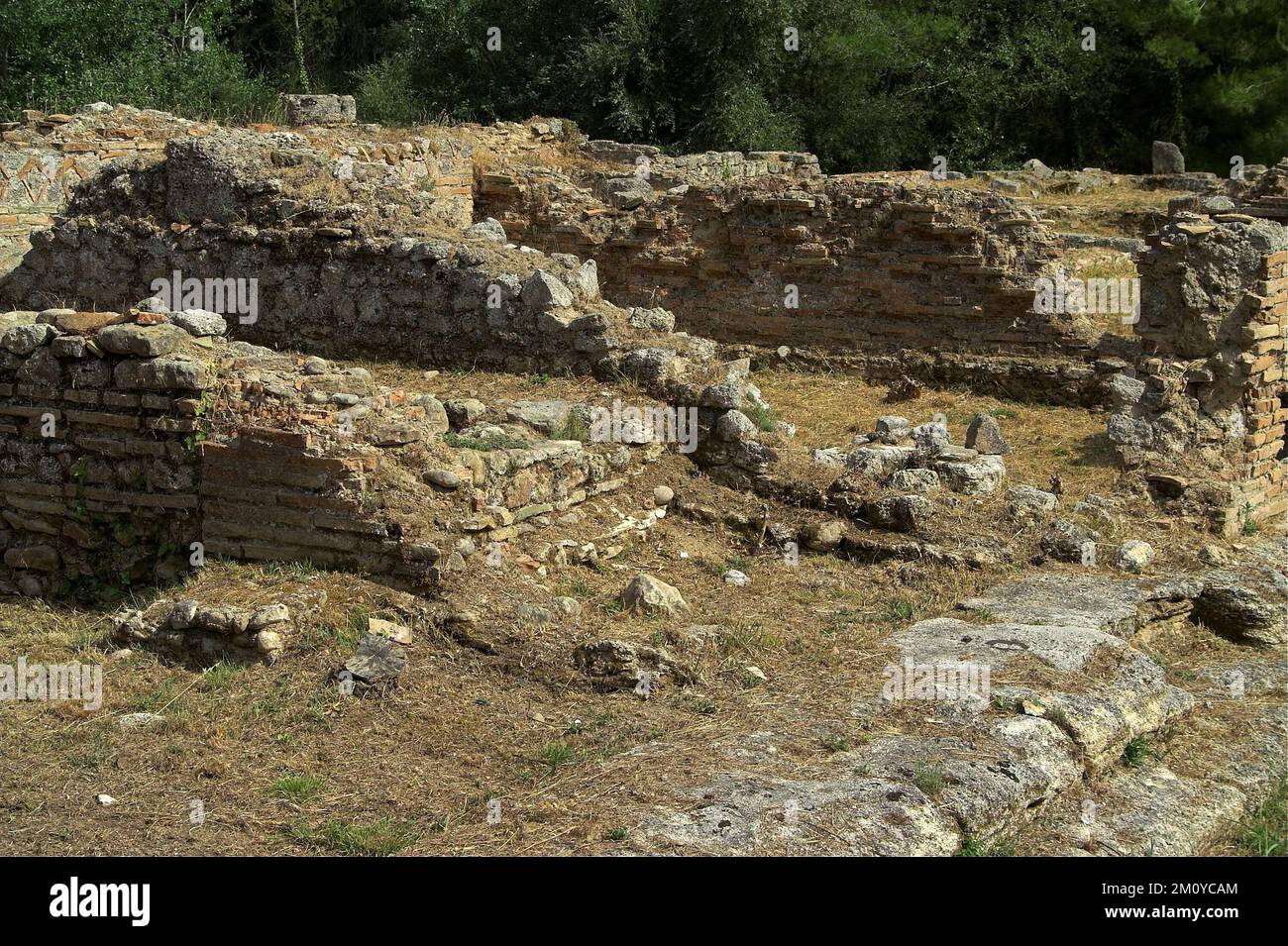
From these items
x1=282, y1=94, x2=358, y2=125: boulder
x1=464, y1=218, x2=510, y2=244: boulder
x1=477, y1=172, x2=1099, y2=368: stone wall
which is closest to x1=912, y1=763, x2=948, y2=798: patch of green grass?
x1=464, y1=218, x2=510, y2=244: boulder

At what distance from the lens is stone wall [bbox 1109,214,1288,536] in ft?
28.4

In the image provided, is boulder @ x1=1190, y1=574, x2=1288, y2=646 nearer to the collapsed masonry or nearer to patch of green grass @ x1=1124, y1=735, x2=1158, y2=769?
the collapsed masonry

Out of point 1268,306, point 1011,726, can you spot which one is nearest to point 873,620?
point 1011,726

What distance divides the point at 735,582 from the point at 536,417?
1.59 metres

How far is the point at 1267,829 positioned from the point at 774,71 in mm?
18986

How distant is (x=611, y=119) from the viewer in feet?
70.3

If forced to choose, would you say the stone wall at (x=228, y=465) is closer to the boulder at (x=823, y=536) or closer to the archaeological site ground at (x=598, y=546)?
the archaeological site ground at (x=598, y=546)

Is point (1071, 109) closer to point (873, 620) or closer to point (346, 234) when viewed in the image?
point (346, 234)

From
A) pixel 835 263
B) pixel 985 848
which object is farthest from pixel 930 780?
pixel 835 263

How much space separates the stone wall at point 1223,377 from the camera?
8648mm

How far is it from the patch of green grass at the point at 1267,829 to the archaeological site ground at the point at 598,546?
24 mm

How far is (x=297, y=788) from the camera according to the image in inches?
201

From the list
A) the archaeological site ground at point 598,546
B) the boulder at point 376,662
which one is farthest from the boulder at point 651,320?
the boulder at point 376,662

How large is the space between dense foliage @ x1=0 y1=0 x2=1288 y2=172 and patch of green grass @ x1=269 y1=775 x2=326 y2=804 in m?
17.2
